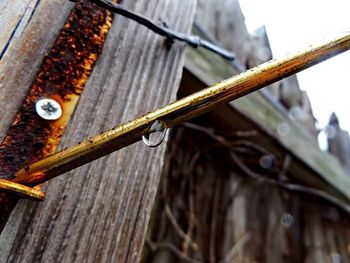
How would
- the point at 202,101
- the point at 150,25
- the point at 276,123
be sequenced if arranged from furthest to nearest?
1. the point at 276,123
2. the point at 150,25
3. the point at 202,101

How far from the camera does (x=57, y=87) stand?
431mm

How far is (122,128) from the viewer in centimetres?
33

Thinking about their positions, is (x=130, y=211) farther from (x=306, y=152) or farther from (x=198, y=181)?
(x=306, y=152)

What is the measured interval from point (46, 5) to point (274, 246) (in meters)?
1.42

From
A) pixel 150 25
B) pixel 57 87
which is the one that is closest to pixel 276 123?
pixel 150 25

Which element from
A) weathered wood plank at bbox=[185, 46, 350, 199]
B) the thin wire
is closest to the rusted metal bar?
the thin wire

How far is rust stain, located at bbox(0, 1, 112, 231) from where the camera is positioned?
0.37 metres

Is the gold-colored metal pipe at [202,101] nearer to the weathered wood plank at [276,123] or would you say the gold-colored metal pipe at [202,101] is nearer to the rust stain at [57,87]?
the rust stain at [57,87]

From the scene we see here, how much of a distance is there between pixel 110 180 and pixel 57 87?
0.14 meters

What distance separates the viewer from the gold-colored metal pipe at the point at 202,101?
33 cm

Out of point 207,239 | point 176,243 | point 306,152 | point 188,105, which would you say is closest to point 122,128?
point 188,105

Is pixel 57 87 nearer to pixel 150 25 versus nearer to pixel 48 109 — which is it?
pixel 48 109

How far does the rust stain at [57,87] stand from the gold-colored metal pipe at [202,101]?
7cm

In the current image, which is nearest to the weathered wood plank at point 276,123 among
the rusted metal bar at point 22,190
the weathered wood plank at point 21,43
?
the weathered wood plank at point 21,43
